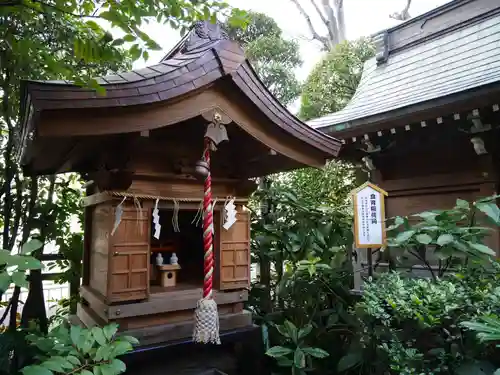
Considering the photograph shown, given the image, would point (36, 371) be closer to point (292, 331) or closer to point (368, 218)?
point (292, 331)

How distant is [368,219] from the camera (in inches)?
123

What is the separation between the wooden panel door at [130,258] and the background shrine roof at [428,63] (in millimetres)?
2728

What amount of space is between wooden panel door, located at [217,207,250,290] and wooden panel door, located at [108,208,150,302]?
0.66 m

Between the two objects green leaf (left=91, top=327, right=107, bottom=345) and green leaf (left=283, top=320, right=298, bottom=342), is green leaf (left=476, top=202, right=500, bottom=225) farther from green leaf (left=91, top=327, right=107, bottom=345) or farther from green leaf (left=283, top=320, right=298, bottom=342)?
green leaf (left=91, top=327, right=107, bottom=345)

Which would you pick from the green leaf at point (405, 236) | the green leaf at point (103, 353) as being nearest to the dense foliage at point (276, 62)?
the green leaf at point (405, 236)

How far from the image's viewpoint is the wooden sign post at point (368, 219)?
Result: 10.1 feet

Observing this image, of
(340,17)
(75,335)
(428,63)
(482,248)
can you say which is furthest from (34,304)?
(340,17)

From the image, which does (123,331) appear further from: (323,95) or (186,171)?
(323,95)

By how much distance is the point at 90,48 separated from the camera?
2039 millimetres

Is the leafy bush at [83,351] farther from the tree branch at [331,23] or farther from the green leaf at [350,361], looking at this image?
the tree branch at [331,23]

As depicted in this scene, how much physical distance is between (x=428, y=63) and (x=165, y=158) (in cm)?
415

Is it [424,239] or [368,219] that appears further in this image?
[368,219]

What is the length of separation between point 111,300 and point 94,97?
1.36m

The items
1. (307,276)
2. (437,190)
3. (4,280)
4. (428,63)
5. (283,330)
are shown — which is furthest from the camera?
(428,63)
